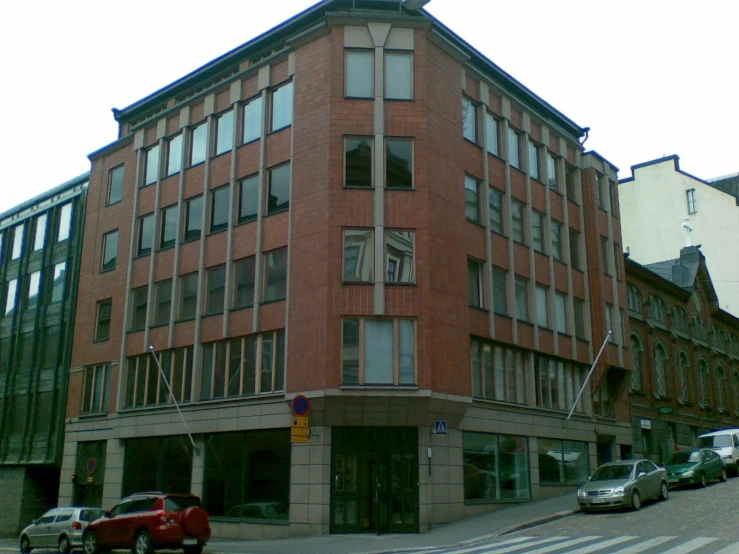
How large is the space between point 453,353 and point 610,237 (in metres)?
15.8

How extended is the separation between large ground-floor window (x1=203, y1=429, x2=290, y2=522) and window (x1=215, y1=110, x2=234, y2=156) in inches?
444

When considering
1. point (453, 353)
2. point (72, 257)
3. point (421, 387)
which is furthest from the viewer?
point (72, 257)

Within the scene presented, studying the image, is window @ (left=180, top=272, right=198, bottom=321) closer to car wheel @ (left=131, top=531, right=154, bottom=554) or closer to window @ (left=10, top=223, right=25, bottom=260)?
car wheel @ (left=131, top=531, right=154, bottom=554)

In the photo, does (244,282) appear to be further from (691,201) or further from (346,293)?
(691,201)

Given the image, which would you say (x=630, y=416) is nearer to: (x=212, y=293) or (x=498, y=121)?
(x=498, y=121)

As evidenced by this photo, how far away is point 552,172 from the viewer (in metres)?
36.0

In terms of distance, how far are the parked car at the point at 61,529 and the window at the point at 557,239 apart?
21.1 m

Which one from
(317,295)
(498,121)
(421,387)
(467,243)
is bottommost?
(421,387)

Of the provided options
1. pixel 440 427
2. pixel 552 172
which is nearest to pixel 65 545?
pixel 440 427

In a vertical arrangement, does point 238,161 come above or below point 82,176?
below

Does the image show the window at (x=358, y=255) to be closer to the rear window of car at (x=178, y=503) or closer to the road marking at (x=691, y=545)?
the rear window of car at (x=178, y=503)

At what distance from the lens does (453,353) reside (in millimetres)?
26375

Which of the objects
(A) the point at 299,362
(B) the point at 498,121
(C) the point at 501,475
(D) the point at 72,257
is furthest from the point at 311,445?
(D) the point at 72,257

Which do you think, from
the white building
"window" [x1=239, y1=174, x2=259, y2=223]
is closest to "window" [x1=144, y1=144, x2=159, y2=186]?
"window" [x1=239, y1=174, x2=259, y2=223]
